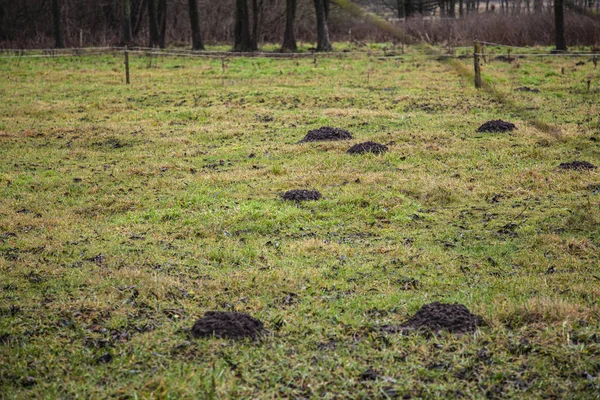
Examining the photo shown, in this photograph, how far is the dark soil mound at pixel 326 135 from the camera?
13266 mm

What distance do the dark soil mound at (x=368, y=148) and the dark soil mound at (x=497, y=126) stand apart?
266cm

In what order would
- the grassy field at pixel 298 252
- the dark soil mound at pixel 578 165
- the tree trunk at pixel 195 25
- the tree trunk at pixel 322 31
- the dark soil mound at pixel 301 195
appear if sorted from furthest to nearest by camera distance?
the tree trunk at pixel 195 25 → the tree trunk at pixel 322 31 → the dark soil mound at pixel 578 165 → the dark soil mound at pixel 301 195 → the grassy field at pixel 298 252

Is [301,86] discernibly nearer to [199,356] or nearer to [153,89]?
[153,89]

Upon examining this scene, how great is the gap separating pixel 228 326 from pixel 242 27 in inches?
1191

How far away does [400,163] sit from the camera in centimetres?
1125

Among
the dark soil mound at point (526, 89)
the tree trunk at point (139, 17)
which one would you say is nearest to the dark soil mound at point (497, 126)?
the dark soil mound at point (526, 89)

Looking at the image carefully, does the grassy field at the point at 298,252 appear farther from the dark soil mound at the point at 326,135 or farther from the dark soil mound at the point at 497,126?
the dark soil mound at the point at 326,135

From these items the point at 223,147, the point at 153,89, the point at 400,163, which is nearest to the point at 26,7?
the point at 153,89

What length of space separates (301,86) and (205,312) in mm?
16381

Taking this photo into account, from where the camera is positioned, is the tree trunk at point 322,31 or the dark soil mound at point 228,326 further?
the tree trunk at point 322,31

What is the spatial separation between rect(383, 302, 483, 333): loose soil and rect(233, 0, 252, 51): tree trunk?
29919 millimetres

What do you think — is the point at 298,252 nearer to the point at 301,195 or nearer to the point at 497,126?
the point at 301,195

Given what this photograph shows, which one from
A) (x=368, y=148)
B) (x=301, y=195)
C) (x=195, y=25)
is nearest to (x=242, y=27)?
(x=195, y=25)

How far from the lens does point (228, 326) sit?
526 cm
